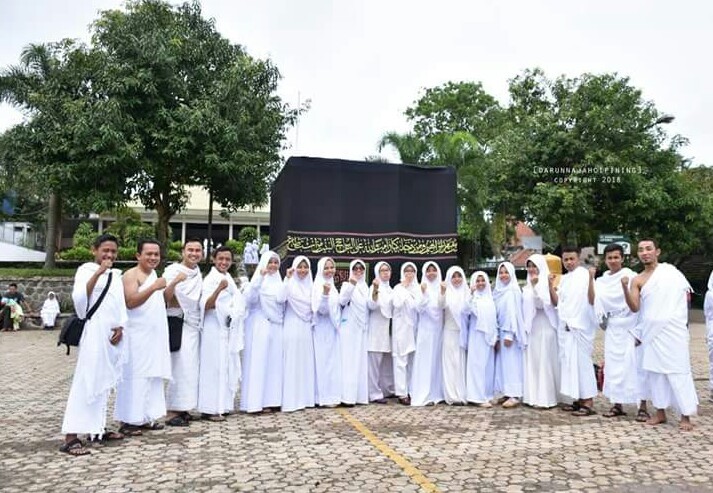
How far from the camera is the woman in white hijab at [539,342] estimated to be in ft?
21.0

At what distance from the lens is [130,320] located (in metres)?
5.14

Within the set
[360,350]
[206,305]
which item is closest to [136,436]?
[206,305]

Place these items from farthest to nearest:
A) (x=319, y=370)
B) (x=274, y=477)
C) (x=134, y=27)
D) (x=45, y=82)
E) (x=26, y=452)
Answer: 1. (x=45, y=82)
2. (x=134, y=27)
3. (x=319, y=370)
4. (x=26, y=452)
5. (x=274, y=477)

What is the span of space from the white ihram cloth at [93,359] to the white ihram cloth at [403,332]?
306 cm

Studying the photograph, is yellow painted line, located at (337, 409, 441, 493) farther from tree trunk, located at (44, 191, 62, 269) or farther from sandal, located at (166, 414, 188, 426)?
tree trunk, located at (44, 191, 62, 269)

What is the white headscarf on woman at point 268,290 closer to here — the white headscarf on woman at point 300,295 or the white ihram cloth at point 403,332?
the white headscarf on woman at point 300,295

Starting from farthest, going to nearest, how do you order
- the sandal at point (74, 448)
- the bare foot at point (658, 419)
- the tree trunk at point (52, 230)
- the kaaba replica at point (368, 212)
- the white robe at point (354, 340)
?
the tree trunk at point (52, 230) → the kaaba replica at point (368, 212) → the white robe at point (354, 340) → the bare foot at point (658, 419) → the sandal at point (74, 448)

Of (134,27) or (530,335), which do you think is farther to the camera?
(134,27)

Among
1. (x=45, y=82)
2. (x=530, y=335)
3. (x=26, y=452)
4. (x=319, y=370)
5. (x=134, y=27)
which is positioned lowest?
(x=26, y=452)

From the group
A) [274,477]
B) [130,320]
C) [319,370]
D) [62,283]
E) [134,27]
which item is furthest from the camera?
[62,283]

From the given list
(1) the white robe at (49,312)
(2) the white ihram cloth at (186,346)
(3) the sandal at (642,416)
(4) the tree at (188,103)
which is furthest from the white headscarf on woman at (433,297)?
(1) the white robe at (49,312)

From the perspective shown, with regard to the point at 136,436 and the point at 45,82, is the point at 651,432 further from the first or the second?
the point at 45,82

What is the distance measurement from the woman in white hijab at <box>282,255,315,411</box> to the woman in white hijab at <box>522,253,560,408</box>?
7.71 feet

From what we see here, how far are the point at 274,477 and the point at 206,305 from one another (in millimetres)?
2210
